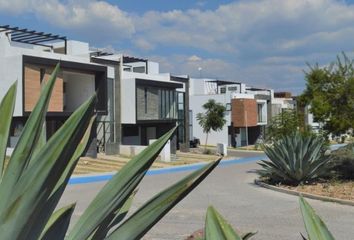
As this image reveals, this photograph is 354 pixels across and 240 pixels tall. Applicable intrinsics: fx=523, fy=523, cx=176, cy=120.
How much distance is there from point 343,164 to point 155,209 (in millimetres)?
20809

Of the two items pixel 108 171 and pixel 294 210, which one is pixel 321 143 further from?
pixel 108 171

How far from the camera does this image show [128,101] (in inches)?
1673

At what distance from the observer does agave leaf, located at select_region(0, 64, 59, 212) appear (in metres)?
1.51

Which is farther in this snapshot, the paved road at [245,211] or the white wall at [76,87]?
the white wall at [76,87]

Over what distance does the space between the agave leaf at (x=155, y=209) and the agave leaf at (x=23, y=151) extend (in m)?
0.43

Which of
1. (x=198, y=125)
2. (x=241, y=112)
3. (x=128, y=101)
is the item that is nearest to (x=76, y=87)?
(x=128, y=101)

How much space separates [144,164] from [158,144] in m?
0.10

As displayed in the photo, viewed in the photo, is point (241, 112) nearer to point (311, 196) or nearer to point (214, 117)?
point (214, 117)

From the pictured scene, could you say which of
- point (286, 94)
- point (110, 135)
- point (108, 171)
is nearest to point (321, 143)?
point (108, 171)

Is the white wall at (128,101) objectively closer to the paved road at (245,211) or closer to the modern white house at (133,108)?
the modern white house at (133,108)

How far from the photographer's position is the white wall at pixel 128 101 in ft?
138

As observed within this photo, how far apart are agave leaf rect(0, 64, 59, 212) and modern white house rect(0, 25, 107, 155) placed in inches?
992

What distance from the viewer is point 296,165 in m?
19.2

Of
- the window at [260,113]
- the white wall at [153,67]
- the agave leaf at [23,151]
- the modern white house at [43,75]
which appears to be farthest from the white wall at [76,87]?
the agave leaf at [23,151]
